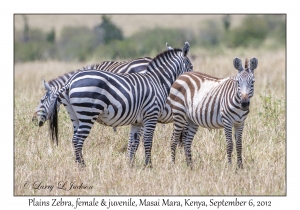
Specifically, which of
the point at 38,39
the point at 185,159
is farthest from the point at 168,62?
the point at 38,39

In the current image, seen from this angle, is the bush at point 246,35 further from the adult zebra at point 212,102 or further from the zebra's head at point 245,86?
the zebra's head at point 245,86

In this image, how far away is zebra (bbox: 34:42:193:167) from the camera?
7.94 m

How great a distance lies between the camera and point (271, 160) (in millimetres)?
8477

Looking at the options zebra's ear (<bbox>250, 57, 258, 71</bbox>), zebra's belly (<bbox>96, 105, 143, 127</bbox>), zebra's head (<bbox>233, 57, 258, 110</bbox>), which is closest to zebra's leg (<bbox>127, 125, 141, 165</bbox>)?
zebra's belly (<bbox>96, 105, 143, 127</bbox>)

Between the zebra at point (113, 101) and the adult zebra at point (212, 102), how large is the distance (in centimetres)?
38

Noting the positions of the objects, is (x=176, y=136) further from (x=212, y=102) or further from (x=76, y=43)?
(x=76, y=43)

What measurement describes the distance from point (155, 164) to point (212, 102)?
1.39 m

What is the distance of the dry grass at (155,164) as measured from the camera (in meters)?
7.14

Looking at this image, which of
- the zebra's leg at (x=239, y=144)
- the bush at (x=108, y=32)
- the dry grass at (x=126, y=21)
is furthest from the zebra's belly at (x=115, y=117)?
the dry grass at (x=126, y=21)

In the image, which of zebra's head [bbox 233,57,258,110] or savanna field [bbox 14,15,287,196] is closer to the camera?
savanna field [bbox 14,15,287,196]

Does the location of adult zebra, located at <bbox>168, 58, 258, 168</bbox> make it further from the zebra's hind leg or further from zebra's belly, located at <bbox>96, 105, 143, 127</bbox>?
the zebra's hind leg

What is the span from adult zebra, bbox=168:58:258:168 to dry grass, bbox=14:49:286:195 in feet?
1.48
